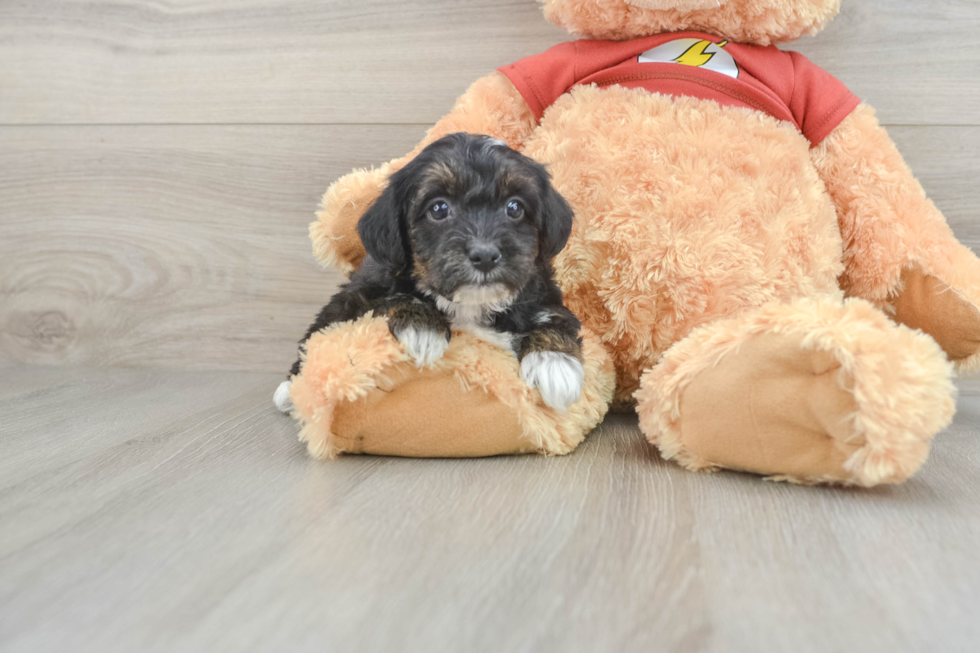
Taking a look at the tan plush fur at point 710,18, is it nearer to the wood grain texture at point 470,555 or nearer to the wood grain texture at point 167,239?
the wood grain texture at point 167,239

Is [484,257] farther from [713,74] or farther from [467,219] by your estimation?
[713,74]

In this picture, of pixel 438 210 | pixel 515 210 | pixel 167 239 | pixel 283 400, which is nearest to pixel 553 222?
pixel 515 210

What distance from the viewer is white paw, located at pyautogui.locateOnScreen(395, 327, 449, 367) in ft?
4.14

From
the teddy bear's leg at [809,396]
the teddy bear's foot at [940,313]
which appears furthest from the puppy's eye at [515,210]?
the teddy bear's foot at [940,313]

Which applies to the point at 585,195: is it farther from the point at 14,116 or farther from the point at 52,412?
the point at 14,116

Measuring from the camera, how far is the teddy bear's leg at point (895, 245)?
148cm

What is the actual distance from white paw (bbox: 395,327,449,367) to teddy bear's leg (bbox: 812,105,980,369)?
38.1 inches

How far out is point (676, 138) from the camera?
4.84ft

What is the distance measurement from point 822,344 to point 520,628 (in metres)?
0.67

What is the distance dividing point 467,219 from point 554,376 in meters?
0.32

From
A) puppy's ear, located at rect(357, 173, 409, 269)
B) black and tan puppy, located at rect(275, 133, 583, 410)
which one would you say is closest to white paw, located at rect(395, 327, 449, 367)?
black and tan puppy, located at rect(275, 133, 583, 410)

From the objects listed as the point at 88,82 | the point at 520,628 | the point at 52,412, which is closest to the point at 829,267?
the point at 520,628

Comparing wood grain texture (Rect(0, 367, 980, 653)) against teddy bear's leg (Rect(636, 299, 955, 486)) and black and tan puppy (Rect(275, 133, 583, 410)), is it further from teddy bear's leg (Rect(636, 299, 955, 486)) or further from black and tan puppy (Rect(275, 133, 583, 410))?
black and tan puppy (Rect(275, 133, 583, 410))

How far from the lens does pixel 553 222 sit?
136cm
